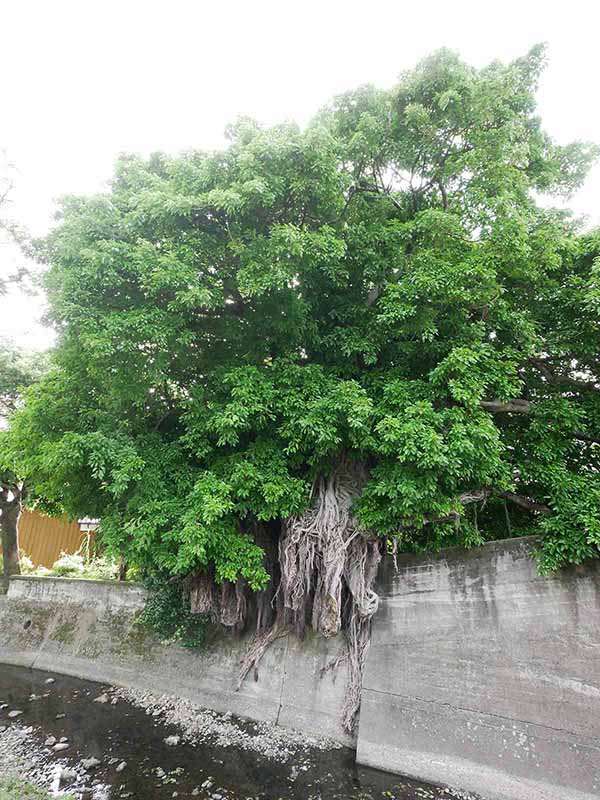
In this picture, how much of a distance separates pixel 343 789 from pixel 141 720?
12.9ft

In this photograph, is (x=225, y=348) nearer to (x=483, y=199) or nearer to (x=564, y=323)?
(x=483, y=199)

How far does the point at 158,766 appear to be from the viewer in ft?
20.1

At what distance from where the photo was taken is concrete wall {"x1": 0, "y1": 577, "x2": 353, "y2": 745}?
718cm

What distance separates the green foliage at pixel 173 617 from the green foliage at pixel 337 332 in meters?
2.38

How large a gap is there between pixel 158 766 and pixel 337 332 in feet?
23.1

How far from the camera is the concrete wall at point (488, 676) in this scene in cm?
526

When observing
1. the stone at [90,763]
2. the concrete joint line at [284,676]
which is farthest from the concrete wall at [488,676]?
the stone at [90,763]

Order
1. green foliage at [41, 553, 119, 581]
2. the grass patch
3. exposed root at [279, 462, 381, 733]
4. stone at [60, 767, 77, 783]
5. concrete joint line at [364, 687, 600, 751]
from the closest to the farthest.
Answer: the grass patch → concrete joint line at [364, 687, 600, 751] → stone at [60, 767, 77, 783] → exposed root at [279, 462, 381, 733] → green foliage at [41, 553, 119, 581]

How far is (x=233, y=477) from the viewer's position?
5938 millimetres

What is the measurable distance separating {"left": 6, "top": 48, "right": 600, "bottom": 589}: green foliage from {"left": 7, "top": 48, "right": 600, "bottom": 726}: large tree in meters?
0.04

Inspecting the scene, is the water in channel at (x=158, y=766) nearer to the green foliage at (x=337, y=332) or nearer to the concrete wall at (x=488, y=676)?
the concrete wall at (x=488, y=676)

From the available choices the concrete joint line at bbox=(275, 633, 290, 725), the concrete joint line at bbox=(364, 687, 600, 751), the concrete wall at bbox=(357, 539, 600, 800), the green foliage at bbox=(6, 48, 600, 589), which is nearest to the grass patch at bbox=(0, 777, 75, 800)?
the green foliage at bbox=(6, 48, 600, 589)

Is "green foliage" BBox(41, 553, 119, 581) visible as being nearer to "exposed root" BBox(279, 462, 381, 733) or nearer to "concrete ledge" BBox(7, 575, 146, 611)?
"concrete ledge" BBox(7, 575, 146, 611)

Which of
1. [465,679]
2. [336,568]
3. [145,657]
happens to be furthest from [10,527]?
[465,679]
